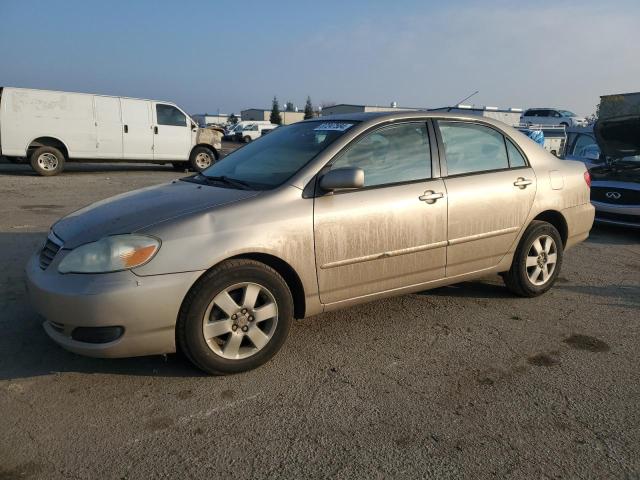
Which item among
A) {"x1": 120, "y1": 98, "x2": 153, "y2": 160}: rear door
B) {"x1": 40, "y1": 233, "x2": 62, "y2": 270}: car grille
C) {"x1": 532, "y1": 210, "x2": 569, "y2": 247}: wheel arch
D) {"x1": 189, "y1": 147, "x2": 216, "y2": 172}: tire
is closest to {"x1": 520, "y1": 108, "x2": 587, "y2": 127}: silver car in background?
{"x1": 189, "y1": 147, "x2": 216, "y2": 172}: tire

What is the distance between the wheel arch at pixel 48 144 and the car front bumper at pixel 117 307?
37.6 feet

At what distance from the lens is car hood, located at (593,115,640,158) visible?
7.24 m

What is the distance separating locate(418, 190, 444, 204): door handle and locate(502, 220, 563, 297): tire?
108 centimetres

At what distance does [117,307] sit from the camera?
2.69 metres

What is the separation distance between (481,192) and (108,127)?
38.7ft

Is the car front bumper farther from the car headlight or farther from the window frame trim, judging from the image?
the window frame trim

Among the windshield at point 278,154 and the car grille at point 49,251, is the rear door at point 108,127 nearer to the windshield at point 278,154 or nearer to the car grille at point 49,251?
the windshield at point 278,154

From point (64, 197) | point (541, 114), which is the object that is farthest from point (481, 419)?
point (541, 114)

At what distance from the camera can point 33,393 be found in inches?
112

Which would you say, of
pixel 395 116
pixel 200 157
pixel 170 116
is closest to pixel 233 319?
pixel 395 116

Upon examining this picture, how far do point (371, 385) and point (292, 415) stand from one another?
1.78 ft

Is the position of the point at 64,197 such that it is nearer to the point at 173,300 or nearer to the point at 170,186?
the point at 170,186

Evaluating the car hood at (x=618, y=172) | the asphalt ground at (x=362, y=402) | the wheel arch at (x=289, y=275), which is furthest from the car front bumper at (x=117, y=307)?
the car hood at (x=618, y=172)

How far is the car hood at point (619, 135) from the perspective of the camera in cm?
724
